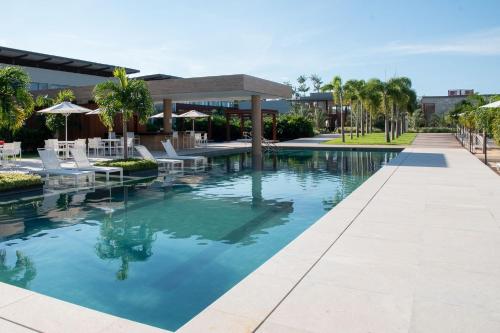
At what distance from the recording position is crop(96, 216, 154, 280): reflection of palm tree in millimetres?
6223

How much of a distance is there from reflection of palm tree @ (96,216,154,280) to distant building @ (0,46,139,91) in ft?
87.9

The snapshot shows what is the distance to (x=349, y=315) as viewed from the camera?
363 centimetres

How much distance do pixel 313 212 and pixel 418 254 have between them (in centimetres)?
378

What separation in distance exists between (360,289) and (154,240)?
3.89 meters

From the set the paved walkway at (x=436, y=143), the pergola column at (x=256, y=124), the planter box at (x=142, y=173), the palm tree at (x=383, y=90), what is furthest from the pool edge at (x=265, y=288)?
the palm tree at (x=383, y=90)

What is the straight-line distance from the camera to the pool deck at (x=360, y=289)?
11.5 ft

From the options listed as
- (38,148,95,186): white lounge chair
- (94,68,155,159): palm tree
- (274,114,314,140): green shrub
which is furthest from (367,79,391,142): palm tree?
(38,148,95,186): white lounge chair

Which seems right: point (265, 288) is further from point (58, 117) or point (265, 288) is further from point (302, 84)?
point (302, 84)

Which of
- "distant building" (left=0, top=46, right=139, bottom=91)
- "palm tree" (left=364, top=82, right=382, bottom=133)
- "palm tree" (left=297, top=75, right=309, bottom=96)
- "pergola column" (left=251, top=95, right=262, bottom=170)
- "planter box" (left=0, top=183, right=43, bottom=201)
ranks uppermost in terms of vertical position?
"palm tree" (left=297, top=75, right=309, bottom=96)

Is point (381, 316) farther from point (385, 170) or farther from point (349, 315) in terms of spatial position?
point (385, 170)

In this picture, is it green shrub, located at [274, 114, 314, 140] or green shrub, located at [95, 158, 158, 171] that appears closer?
green shrub, located at [95, 158, 158, 171]

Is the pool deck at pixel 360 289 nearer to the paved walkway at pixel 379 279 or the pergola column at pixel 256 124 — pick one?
the paved walkway at pixel 379 279

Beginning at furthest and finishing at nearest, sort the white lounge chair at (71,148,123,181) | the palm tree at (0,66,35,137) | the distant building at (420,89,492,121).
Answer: the distant building at (420,89,492,121), the white lounge chair at (71,148,123,181), the palm tree at (0,66,35,137)

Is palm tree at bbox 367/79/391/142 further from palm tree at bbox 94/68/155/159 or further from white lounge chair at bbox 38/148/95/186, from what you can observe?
white lounge chair at bbox 38/148/95/186
